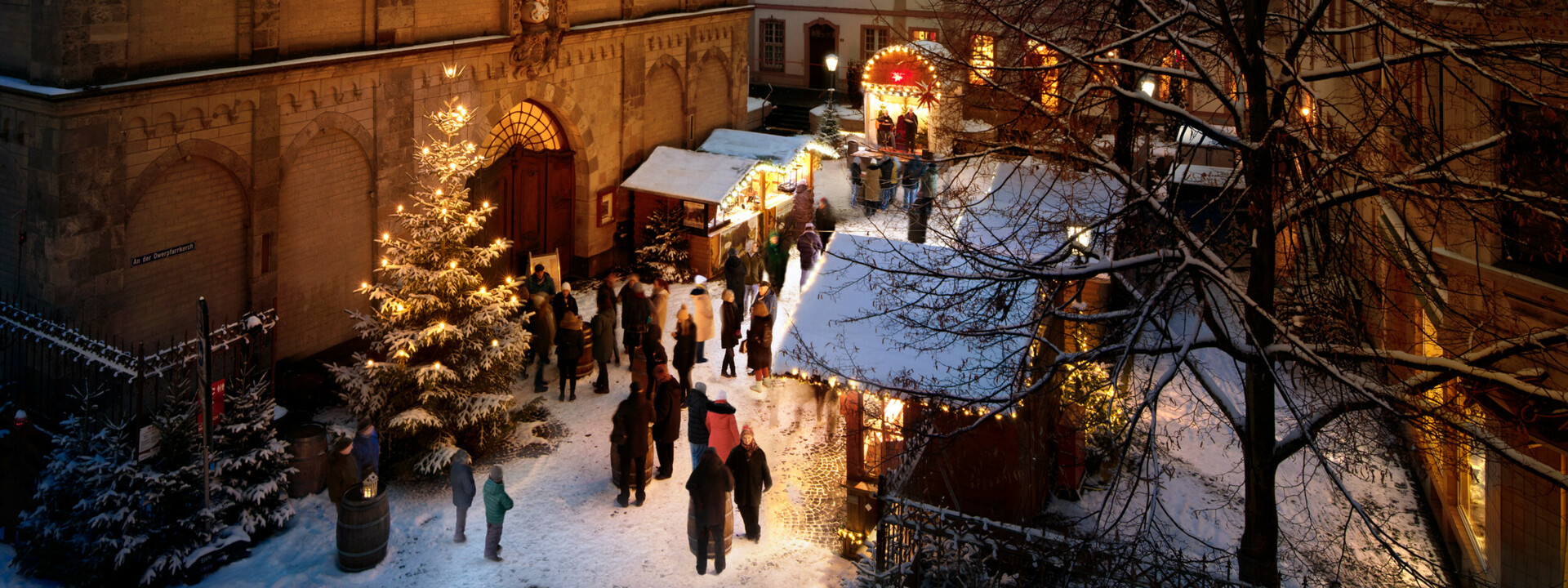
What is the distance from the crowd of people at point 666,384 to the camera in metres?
11.4

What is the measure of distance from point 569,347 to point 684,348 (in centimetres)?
152

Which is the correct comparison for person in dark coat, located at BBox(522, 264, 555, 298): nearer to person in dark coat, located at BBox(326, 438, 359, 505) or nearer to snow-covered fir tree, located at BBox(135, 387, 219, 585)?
person in dark coat, located at BBox(326, 438, 359, 505)

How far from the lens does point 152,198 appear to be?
45.8 feet

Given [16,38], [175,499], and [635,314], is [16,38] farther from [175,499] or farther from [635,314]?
[635,314]

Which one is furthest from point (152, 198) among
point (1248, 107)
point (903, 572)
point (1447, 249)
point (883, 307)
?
point (1447, 249)

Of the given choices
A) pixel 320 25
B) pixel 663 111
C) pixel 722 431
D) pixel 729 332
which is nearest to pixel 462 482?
pixel 722 431

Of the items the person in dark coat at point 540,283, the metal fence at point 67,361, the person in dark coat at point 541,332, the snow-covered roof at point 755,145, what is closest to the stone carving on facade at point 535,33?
the person in dark coat at point 540,283

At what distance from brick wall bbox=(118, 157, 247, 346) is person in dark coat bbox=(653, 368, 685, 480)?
19.2 ft

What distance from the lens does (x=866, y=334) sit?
39.9 feet

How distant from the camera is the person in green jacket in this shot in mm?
11344

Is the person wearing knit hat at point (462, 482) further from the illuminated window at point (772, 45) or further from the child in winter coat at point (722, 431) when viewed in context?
the illuminated window at point (772, 45)

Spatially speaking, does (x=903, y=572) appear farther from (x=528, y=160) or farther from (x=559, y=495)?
(x=528, y=160)

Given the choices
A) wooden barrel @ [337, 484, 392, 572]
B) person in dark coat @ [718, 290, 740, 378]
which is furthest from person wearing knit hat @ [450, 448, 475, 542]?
person in dark coat @ [718, 290, 740, 378]

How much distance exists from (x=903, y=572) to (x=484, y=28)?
509 inches
